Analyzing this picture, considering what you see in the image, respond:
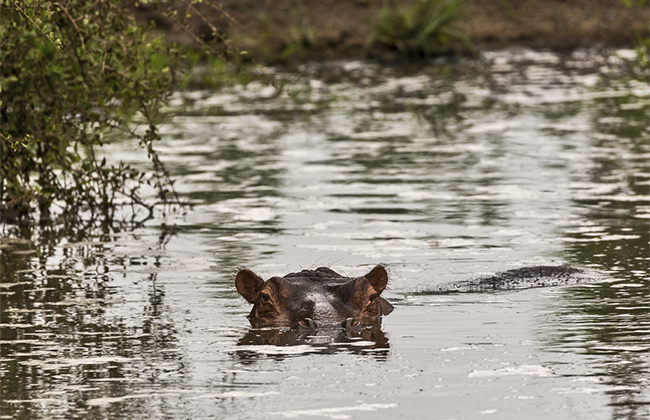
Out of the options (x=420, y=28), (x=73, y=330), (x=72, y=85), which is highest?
(x=72, y=85)

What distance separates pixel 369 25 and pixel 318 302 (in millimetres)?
21343

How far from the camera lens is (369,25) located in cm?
2845

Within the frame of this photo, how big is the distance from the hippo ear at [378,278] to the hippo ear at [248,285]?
654 mm

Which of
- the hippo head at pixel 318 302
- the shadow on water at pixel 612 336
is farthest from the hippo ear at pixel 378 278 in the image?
the shadow on water at pixel 612 336

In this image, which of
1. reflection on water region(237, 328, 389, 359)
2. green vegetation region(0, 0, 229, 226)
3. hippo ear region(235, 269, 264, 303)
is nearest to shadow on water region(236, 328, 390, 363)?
reflection on water region(237, 328, 389, 359)

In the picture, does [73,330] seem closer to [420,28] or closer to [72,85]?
[72,85]

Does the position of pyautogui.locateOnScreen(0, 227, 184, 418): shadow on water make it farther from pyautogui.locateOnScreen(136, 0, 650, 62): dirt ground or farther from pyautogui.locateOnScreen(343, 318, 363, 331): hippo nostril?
pyautogui.locateOnScreen(136, 0, 650, 62): dirt ground

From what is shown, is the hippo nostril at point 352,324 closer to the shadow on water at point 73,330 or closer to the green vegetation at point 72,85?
the shadow on water at point 73,330

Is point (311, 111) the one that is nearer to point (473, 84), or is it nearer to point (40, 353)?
point (473, 84)

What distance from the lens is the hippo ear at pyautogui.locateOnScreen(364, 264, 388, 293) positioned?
761 cm

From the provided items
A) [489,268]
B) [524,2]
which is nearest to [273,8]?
[524,2]

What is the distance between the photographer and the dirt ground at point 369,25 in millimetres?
28469

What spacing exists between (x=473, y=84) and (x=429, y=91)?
113cm

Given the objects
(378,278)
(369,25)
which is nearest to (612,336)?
(378,278)
